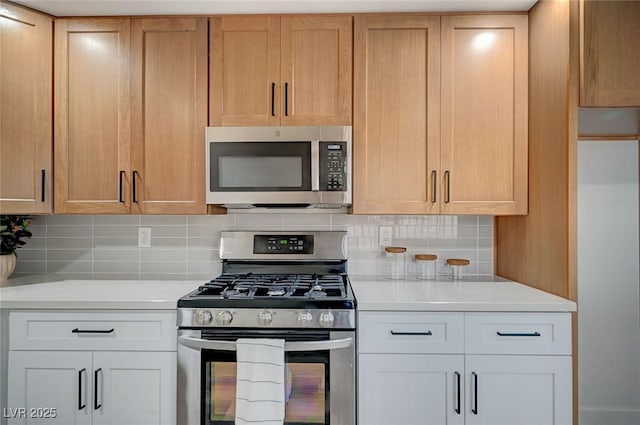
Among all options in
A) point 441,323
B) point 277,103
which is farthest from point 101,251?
point 441,323

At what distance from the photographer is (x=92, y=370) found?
5.53 ft

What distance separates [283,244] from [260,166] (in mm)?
501

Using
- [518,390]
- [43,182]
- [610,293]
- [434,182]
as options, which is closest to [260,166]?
[434,182]

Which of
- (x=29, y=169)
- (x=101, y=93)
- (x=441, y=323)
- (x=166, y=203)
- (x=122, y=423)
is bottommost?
(x=122, y=423)

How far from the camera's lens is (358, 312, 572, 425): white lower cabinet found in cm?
162

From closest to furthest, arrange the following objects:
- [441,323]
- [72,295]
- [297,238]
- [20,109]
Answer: [441,323], [72,295], [20,109], [297,238]

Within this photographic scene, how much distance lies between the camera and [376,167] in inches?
77.8

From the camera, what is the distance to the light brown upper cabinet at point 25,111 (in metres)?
1.88

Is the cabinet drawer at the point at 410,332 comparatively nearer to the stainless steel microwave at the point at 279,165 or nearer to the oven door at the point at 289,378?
the oven door at the point at 289,378

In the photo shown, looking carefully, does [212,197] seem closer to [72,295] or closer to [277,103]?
[277,103]

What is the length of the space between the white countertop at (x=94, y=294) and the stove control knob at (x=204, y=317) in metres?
0.12

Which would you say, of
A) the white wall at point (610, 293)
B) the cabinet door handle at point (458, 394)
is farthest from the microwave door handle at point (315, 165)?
the white wall at point (610, 293)

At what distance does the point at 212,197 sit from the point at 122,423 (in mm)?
1050

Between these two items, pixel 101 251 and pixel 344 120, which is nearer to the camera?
pixel 344 120
